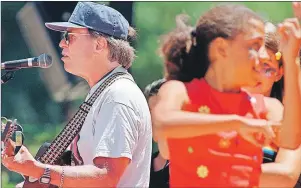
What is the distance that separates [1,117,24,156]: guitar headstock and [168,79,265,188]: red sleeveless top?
66 cm

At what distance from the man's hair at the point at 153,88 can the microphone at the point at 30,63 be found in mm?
447

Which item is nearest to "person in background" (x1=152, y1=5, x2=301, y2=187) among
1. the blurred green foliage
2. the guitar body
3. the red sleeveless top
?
the red sleeveless top

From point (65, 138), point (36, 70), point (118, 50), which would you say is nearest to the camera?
point (118, 50)

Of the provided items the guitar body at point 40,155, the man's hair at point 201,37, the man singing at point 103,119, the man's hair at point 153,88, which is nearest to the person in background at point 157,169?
the man's hair at point 153,88

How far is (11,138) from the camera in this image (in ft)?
8.27

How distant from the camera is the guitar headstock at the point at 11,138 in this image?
2.41 meters

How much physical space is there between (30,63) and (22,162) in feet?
1.78

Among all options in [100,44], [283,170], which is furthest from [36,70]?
[283,170]

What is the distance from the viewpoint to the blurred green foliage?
2811 millimetres

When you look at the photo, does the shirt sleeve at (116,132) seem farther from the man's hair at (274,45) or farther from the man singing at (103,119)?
the man's hair at (274,45)

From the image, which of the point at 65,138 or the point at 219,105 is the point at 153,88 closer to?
the point at 219,105

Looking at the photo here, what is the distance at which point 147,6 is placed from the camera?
287cm

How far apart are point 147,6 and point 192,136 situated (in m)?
0.65

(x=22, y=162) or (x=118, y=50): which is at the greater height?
(x=118, y=50)
